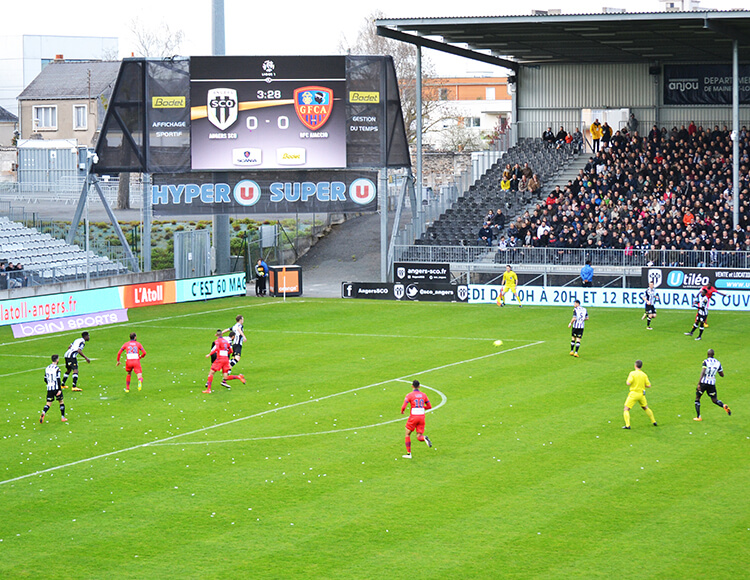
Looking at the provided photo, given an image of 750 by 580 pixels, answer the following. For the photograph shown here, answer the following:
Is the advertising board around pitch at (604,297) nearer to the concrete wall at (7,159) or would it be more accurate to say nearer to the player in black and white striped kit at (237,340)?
the player in black and white striped kit at (237,340)

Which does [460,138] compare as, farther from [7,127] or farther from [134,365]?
[134,365]

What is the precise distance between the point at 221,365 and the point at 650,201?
29452 millimetres

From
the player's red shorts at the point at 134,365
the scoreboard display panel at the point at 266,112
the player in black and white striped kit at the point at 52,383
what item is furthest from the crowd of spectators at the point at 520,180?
the player in black and white striped kit at the point at 52,383

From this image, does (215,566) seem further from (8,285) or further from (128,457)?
(8,285)

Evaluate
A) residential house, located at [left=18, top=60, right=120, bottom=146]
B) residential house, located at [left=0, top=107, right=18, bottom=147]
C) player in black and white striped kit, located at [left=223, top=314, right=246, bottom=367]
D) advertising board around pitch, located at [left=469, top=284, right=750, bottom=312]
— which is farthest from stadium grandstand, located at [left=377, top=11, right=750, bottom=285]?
residential house, located at [left=0, top=107, right=18, bottom=147]

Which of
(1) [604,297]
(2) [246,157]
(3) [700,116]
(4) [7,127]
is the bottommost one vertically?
(1) [604,297]

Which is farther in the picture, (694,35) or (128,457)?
(694,35)

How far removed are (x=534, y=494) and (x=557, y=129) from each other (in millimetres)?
48832

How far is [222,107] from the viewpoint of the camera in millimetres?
52250

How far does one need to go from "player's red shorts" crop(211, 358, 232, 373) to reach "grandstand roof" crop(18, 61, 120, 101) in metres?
62.3

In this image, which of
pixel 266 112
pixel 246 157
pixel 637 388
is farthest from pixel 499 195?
pixel 637 388

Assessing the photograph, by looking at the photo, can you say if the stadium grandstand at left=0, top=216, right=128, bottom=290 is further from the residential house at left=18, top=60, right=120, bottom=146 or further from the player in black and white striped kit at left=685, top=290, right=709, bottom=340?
the residential house at left=18, top=60, right=120, bottom=146

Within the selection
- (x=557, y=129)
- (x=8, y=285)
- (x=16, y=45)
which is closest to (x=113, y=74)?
(x=16, y=45)

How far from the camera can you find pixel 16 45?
107m
